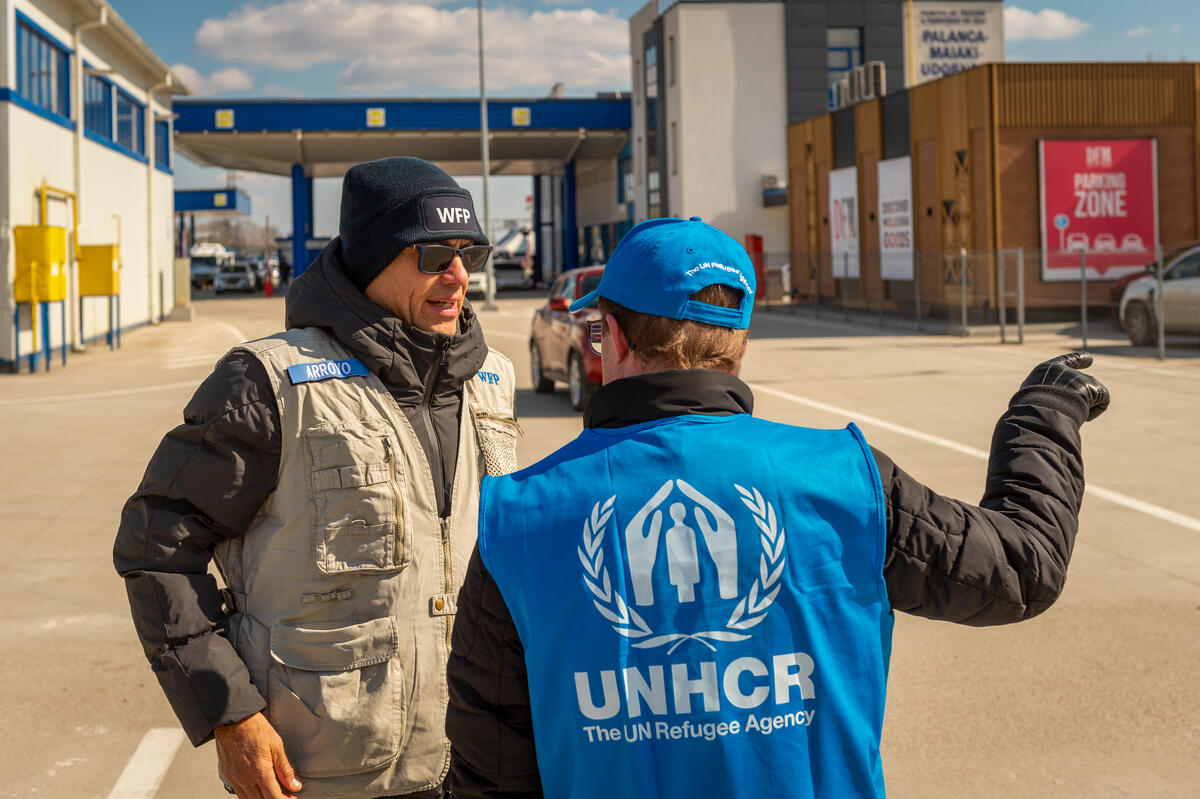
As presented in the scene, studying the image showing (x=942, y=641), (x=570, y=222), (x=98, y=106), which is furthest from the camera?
(x=570, y=222)

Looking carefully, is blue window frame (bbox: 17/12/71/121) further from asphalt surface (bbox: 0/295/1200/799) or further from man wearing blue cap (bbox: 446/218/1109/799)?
man wearing blue cap (bbox: 446/218/1109/799)

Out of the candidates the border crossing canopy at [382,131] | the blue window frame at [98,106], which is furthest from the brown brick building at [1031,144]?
the border crossing canopy at [382,131]

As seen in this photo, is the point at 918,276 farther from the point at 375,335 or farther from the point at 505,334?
the point at 375,335

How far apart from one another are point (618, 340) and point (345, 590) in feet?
3.01

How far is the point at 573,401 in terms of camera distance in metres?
15.2

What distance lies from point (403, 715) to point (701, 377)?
112 centimetres

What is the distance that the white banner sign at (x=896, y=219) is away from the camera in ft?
108

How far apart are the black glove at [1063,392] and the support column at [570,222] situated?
63962 mm

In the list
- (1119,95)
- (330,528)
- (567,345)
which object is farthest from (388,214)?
(1119,95)

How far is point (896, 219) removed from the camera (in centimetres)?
3438

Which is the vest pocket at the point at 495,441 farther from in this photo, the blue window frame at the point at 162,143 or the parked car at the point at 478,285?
the parked car at the point at 478,285

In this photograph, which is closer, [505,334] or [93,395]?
[93,395]

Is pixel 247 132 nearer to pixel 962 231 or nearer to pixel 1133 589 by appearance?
pixel 962 231

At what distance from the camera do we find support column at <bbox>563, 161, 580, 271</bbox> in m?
66.9
